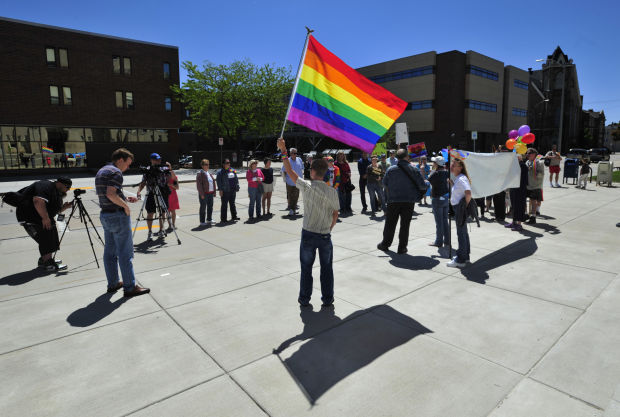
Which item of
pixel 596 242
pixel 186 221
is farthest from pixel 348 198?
pixel 596 242

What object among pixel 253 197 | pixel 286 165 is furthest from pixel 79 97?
pixel 286 165

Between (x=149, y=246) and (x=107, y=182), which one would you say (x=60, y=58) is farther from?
(x=107, y=182)

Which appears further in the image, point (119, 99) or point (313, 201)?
point (119, 99)

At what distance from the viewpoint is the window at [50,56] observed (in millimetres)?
30656

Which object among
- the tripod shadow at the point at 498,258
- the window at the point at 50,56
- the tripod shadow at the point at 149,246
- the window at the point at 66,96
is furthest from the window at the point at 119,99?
the tripod shadow at the point at 498,258

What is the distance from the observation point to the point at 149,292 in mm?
5332

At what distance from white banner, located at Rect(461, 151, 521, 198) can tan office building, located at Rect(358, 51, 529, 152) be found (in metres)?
46.8

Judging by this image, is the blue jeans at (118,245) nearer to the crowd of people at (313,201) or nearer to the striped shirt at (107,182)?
the crowd of people at (313,201)

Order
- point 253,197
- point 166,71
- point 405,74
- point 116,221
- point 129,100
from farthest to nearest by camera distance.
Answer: point 405,74
point 166,71
point 129,100
point 253,197
point 116,221

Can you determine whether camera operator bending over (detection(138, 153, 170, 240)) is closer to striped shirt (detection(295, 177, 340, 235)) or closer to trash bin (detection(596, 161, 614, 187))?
striped shirt (detection(295, 177, 340, 235))

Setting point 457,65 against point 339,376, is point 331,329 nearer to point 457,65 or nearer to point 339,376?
point 339,376

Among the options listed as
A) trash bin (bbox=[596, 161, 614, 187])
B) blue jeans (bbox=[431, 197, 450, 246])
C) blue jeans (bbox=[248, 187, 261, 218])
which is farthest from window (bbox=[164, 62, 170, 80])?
blue jeans (bbox=[431, 197, 450, 246])

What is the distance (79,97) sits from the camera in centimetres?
3222

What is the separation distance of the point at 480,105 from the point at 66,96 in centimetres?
A: 5104
